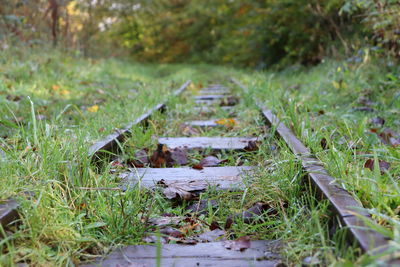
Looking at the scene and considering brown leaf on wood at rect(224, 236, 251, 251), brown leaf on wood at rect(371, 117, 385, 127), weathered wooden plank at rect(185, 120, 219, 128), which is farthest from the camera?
weathered wooden plank at rect(185, 120, 219, 128)

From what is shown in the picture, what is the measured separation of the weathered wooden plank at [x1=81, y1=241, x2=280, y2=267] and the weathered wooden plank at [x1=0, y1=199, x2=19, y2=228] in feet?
1.03

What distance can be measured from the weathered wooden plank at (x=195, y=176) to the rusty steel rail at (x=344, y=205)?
1.09 ft

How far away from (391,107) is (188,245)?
3.05 m

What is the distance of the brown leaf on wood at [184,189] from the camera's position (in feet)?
6.54

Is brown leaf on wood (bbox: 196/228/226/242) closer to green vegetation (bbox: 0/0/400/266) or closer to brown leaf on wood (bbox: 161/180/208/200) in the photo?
green vegetation (bbox: 0/0/400/266)

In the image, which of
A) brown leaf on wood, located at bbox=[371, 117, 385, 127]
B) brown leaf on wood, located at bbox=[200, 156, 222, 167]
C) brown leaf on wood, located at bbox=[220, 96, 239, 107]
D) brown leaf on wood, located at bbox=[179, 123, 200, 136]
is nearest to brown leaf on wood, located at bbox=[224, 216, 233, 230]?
brown leaf on wood, located at bbox=[200, 156, 222, 167]

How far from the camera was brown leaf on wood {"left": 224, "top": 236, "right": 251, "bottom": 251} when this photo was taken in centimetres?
149

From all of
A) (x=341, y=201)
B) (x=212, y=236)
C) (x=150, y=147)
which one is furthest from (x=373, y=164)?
(x=150, y=147)

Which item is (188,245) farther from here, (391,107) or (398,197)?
(391,107)

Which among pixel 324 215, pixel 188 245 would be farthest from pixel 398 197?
pixel 188 245

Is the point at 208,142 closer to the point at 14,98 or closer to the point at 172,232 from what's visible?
the point at 172,232

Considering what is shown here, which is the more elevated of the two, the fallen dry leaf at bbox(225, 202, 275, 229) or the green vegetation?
the green vegetation

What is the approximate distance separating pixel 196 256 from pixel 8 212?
26.7 inches

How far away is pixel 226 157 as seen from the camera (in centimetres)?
273
